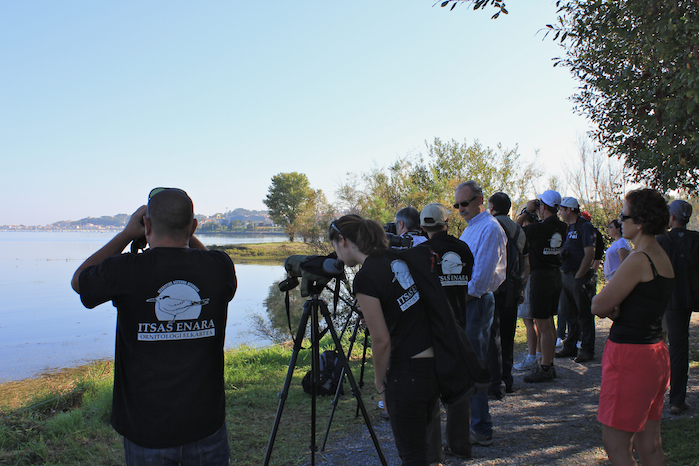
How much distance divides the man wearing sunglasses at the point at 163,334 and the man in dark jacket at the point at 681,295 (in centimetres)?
377

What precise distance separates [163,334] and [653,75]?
5.11 m

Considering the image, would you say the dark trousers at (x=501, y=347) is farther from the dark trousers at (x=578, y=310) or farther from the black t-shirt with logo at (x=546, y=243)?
the dark trousers at (x=578, y=310)

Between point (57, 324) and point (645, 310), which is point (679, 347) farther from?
point (57, 324)

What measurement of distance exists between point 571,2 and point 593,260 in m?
3.08

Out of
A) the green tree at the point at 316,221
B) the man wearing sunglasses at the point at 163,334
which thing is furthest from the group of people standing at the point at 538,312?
the green tree at the point at 316,221

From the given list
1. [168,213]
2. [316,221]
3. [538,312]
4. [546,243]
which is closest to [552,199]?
[546,243]

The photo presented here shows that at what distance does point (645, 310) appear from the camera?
7.45 feet

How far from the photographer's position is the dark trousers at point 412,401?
6.87 feet

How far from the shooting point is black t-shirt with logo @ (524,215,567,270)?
509 cm

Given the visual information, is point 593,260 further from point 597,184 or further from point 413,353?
point 597,184

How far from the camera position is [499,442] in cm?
351

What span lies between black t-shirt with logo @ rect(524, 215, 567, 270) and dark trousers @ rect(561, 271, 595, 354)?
99cm

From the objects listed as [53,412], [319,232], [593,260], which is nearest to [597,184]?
[319,232]

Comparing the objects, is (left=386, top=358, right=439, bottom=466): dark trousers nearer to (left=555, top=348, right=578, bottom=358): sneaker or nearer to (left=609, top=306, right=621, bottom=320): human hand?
(left=609, top=306, right=621, bottom=320): human hand
